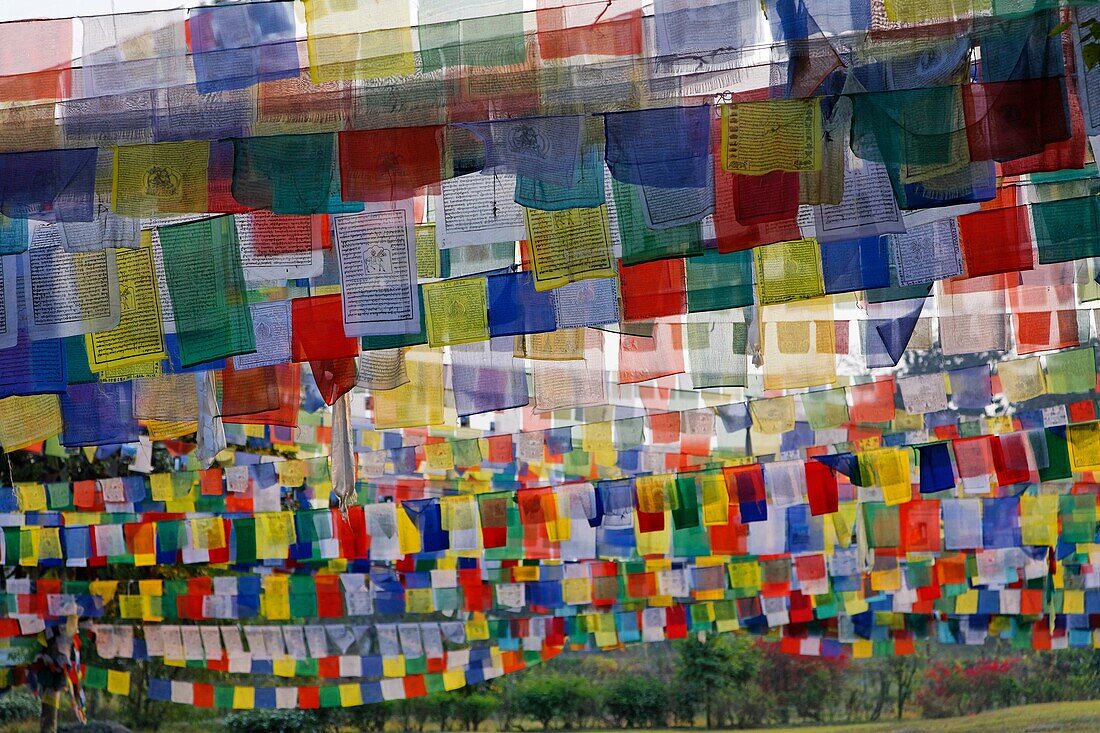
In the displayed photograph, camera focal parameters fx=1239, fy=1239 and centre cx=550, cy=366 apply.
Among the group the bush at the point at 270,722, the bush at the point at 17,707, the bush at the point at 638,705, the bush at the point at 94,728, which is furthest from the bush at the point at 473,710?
the bush at the point at 17,707

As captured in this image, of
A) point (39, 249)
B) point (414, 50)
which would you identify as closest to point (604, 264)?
point (414, 50)

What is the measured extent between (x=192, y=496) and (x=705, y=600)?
270 inches

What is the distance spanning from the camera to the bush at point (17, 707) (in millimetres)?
22594

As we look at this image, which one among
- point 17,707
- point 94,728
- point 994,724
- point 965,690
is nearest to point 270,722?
point 94,728

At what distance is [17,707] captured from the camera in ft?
75.1

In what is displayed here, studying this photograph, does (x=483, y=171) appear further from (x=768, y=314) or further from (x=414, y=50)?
(x=768, y=314)

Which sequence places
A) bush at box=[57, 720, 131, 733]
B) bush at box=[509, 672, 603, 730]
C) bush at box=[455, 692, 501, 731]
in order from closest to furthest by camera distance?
bush at box=[57, 720, 131, 733], bush at box=[455, 692, 501, 731], bush at box=[509, 672, 603, 730]

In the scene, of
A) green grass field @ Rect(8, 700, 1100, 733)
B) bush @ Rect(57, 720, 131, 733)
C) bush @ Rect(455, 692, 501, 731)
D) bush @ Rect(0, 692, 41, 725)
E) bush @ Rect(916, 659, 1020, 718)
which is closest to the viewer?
bush @ Rect(57, 720, 131, 733)

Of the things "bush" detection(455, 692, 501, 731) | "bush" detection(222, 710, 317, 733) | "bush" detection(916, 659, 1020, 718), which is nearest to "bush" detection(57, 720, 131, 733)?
"bush" detection(222, 710, 317, 733)

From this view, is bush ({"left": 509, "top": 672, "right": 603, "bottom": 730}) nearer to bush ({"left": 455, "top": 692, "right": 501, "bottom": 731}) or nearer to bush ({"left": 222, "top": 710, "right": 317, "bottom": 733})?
bush ({"left": 455, "top": 692, "right": 501, "bottom": 731})

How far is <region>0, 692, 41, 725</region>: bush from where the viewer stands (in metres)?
22.6

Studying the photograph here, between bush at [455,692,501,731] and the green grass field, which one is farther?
bush at [455,692,501,731]

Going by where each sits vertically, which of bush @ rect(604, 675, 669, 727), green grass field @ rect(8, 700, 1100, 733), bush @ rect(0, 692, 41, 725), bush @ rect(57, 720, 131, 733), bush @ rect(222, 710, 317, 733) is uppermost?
bush @ rect(57, 720, 131, 733)

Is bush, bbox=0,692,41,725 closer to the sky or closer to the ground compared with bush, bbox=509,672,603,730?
closer to the sky
